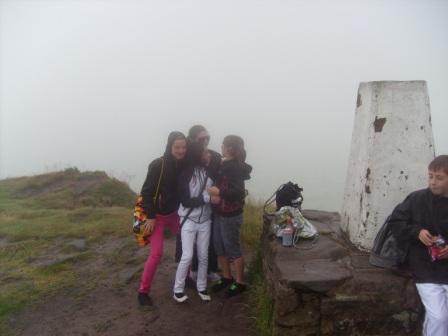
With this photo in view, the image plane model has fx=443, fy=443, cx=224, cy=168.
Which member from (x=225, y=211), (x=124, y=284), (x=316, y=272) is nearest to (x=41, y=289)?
(x=124, y=284)

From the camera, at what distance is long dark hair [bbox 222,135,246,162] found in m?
4.51

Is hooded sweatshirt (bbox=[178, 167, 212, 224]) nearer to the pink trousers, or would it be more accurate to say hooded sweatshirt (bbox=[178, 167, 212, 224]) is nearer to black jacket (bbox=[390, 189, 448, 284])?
the pink trousers

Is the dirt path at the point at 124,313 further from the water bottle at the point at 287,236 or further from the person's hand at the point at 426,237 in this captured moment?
the person's hand at the point at 426,237

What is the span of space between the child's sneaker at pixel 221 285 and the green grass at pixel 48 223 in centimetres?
182

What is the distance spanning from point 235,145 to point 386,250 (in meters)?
1.74

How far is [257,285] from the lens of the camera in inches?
187

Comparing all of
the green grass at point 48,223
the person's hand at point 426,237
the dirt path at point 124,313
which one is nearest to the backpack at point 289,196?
the dirt path at point 124,313

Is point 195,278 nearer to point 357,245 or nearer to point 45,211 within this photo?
point 357,245

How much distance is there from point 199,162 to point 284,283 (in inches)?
62.6

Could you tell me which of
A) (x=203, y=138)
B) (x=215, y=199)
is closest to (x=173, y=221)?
(x=215, y=199)

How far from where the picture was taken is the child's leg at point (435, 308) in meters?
3.26

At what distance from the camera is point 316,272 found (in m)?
3.77

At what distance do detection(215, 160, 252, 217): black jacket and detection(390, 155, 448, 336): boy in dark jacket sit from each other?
5.09 feet

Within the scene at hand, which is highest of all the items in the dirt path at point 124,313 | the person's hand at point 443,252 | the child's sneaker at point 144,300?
the person's hand at point 443,252
